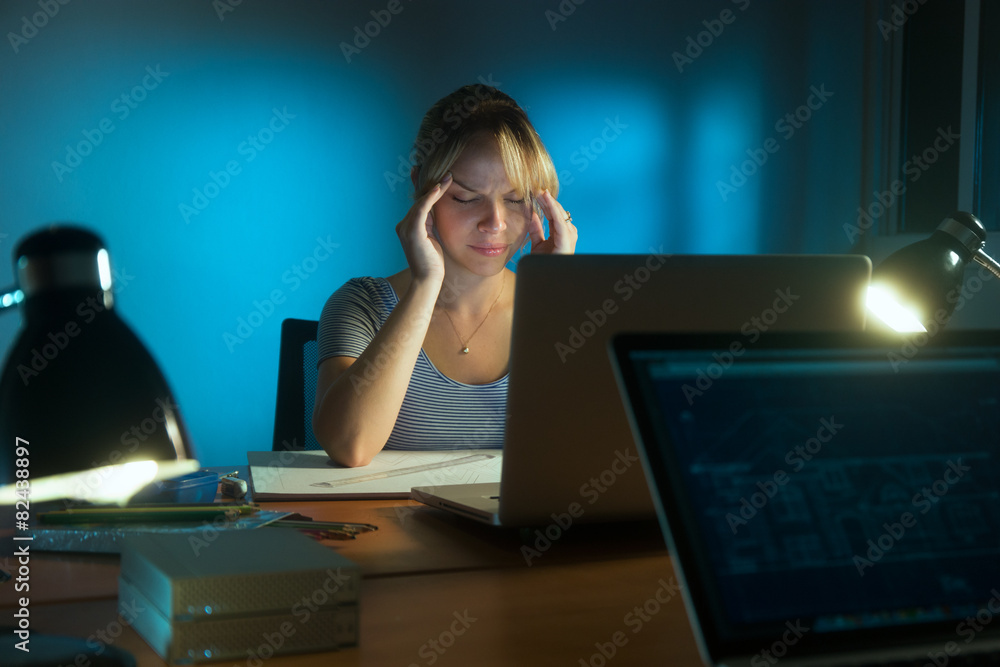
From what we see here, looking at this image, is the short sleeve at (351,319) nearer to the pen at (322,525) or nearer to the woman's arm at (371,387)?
the woman's arm at (371,387)

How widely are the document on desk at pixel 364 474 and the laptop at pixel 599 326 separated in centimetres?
32

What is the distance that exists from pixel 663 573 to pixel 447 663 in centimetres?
29

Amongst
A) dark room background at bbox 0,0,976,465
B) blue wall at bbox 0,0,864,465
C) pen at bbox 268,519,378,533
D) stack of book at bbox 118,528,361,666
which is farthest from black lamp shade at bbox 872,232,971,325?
blue wall at bbox 0,0,864,465

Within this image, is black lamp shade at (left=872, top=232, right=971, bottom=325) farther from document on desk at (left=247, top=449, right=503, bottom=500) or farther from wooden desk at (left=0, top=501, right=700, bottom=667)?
document on desk at (left=247, top=449, right=503, bottom=500)

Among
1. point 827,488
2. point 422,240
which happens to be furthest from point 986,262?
point 422,240

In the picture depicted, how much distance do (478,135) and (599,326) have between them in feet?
3.60

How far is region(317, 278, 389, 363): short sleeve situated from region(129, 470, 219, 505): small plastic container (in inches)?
27.3

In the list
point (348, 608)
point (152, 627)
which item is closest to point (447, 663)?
point (348, 608)

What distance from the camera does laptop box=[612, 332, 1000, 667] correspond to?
0.51m

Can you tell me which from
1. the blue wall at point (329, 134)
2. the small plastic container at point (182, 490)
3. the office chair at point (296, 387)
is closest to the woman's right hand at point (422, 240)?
the office chair at point (296, 387)

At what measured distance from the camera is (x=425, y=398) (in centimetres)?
179

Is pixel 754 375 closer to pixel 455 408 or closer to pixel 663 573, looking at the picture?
pixel 663 573

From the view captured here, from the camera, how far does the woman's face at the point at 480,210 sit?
1.85 meters

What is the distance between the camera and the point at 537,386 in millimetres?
848
